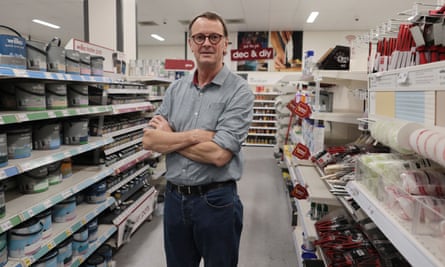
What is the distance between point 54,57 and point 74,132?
23.5 inches

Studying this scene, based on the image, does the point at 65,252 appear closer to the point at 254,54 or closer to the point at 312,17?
the point at 254,54

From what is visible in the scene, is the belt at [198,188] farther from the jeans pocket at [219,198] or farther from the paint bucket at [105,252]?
the paint bucket at [105,252]

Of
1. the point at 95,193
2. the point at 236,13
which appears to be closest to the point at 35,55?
the point at 95,193

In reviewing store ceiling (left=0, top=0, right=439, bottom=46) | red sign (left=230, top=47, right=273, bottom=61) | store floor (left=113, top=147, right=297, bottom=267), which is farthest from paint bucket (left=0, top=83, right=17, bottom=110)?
red sign (left=230, top=47, right=273, bottom=61)

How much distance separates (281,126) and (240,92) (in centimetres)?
499

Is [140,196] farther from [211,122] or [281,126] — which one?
[281,126]

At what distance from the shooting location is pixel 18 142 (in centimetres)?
199

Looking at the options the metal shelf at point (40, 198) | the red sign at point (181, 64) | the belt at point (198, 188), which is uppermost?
the red sign at point (181, 64)

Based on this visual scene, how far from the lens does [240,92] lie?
73.7 inches

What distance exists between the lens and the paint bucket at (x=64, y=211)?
242 cm

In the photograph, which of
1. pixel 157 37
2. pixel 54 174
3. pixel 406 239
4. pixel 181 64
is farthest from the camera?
pixel 157 37

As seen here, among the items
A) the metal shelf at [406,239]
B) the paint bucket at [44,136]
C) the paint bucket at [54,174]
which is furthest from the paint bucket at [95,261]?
the metal shelf at [406,239]

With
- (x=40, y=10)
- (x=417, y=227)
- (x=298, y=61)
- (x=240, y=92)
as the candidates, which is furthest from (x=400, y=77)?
(x=298, y=61)

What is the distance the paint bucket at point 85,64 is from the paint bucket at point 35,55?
1.48 ft
